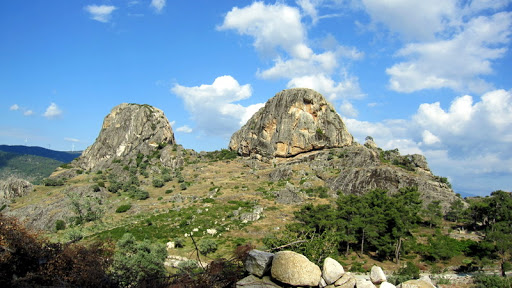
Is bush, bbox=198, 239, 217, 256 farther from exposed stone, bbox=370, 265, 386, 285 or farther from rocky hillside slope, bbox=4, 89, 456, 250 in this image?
exposed stone, bbox=370, 265, 386, 285

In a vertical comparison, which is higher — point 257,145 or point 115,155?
point 257,145

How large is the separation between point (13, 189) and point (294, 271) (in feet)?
272

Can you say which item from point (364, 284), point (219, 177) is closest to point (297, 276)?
point (364, 284)

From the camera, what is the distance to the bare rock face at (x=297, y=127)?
82.4m

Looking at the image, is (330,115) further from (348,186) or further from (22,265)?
(22,265)

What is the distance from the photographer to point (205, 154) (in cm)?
10425

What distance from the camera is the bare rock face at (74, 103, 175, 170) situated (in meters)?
94.4

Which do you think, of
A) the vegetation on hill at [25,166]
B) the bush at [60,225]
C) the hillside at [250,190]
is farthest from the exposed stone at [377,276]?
the vegetation on hill at [25,166]

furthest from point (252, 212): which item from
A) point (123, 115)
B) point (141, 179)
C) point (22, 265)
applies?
point (123, 115)

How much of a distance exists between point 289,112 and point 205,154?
35.4m

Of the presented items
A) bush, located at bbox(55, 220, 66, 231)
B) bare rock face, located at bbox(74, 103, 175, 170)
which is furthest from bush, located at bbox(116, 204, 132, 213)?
bare rock face, located at bbox(74, 103, 175, 170)

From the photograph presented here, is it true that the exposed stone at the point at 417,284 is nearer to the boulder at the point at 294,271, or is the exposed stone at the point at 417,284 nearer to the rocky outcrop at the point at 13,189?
the boulder at the point at 294,271

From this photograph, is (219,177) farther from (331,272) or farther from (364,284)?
(364,284)

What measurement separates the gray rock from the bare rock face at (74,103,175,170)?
92482 millimetres
